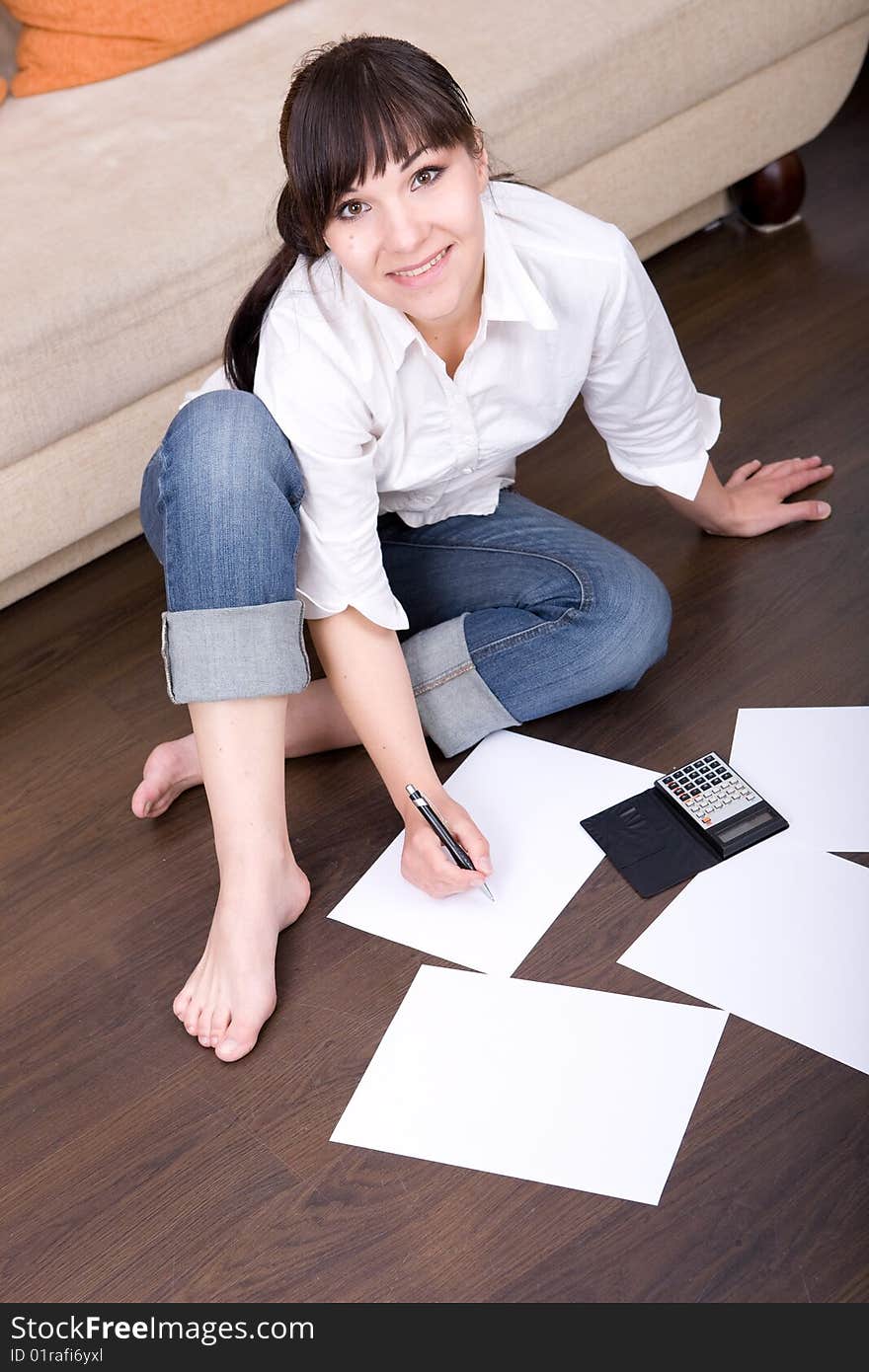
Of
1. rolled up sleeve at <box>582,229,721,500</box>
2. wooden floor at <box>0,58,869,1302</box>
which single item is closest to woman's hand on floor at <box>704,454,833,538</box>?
wooden floor at <box>0,58,869,1302</box>

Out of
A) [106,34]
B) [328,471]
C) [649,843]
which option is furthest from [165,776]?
[106,34]

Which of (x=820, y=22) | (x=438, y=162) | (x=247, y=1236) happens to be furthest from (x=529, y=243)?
(x=820, y=22)

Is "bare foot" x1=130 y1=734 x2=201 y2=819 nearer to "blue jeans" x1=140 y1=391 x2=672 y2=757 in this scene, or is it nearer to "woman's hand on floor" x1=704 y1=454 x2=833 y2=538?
"blue jeans" x1=140 y1=391 x2=672 y2=757

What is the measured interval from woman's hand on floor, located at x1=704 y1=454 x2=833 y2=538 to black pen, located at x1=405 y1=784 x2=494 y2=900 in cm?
56

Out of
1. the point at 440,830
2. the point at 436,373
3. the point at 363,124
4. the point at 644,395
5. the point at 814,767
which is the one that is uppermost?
the point at 363,124

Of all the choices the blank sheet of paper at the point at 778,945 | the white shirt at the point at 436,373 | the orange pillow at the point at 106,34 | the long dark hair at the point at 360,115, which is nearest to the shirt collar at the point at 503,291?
the white shirt at the point at 436,373

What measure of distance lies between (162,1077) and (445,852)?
0.99 feet

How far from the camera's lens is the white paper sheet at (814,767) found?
1290 millimetres

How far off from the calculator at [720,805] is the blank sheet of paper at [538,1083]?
0.18m

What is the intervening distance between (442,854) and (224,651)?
255 mm

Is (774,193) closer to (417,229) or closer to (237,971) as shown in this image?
(417,229)

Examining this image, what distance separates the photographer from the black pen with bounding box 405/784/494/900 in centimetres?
124

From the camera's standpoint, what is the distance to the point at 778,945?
3.91ft
